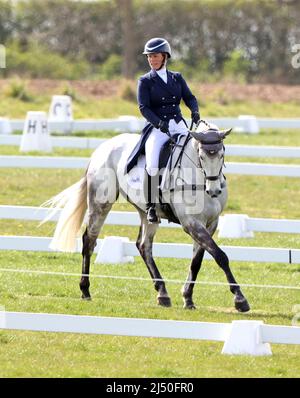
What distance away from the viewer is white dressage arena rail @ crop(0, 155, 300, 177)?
61.0 feet

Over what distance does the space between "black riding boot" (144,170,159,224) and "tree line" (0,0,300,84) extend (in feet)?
91.9

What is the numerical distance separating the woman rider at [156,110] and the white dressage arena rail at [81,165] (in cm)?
541

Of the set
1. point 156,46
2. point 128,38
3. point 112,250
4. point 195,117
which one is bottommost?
point 128,38

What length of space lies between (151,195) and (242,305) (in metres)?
1.53

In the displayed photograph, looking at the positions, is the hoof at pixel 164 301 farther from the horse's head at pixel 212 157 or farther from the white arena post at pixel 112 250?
the white arena post at pixel 112 250

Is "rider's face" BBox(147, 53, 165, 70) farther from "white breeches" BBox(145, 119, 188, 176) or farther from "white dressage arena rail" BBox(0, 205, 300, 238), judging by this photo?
"white dressage arena rail" BBox(0, 205, 300, 238)

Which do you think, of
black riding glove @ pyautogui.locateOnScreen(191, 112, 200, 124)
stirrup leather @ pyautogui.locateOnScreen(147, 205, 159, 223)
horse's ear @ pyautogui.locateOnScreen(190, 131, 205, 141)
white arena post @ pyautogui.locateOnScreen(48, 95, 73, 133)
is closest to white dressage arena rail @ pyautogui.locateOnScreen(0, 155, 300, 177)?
black riding glove @ pyautogui.locateOnScreen(191, 112, 200, 124)

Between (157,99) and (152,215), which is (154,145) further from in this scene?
(152,215)

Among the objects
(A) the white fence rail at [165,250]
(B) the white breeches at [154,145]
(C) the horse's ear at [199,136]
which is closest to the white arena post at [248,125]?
(A) the white fence rail at [165,250]

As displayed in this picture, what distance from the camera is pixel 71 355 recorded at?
10.5 metres

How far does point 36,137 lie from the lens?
23.3 meters

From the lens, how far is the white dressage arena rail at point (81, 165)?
1859cm

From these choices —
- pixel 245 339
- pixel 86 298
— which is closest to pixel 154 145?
pixel 86 298

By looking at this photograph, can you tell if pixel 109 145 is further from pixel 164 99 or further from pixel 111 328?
pixel 111 328
